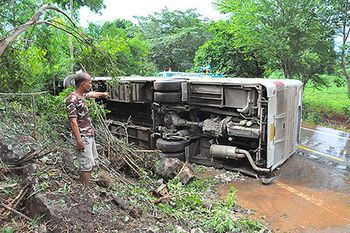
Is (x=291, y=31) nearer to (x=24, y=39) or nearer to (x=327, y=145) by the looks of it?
(x=327, y=145)

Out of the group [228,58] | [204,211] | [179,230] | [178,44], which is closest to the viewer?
[179,230]

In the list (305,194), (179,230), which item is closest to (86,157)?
(179,230)

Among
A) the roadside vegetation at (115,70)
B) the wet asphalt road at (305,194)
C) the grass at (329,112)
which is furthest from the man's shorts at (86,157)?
the grass at (329,112)

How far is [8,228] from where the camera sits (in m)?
2.74

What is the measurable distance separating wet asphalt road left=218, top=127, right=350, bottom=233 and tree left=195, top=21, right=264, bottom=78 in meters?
8.55

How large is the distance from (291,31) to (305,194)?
8.11 metres

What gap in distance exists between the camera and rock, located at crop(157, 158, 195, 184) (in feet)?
19.3

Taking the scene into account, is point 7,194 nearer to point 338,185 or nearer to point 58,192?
point 58,192

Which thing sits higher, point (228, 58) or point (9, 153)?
point (228, 58)

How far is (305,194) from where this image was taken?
5.66 metres

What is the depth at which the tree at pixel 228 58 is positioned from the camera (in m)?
16.0

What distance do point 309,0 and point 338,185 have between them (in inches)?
315

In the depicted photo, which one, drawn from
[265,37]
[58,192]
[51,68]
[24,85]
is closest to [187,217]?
[58,192]

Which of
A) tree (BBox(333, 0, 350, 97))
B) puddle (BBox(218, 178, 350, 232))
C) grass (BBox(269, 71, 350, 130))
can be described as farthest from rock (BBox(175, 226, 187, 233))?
tree (BBox(333, 0, 350, 97))
